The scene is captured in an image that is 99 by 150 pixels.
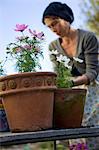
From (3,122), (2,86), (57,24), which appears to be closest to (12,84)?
(2,86)

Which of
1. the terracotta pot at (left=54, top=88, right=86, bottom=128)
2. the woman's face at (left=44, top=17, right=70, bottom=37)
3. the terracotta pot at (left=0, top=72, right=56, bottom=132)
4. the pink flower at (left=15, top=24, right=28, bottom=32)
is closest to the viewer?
the terracotta pot at (left=0, top=72, right=56, bottom=132)

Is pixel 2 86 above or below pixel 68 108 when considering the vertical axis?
above

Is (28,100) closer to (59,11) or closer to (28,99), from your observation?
(28,99)

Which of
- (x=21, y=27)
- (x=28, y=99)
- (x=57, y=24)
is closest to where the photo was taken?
(x=28, y=99)

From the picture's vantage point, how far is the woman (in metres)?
2.55

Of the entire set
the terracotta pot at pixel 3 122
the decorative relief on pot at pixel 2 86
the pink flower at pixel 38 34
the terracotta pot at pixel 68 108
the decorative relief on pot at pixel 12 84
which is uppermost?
the pink flower at pixel 38 34

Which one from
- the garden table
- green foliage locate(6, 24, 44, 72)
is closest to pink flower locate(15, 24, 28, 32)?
green foliage locate(6, 24, 44, 72)

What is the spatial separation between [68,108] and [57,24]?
0.61 meters

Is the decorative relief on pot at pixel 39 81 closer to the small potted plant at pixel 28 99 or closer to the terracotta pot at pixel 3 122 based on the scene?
the small potted plant at pixel 28 99

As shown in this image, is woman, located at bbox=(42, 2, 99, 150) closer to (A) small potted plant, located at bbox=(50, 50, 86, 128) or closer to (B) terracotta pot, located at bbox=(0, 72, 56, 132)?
(A) small potted plant, located at bbox=(50, 50, 86, 128)

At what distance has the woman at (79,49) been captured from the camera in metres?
2.55

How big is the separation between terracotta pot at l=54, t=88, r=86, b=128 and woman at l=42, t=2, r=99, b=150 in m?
0.30

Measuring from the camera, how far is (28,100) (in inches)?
76.5

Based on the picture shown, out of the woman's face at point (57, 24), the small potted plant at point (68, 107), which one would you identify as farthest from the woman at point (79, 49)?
the small potted plant at point (68, 107)
